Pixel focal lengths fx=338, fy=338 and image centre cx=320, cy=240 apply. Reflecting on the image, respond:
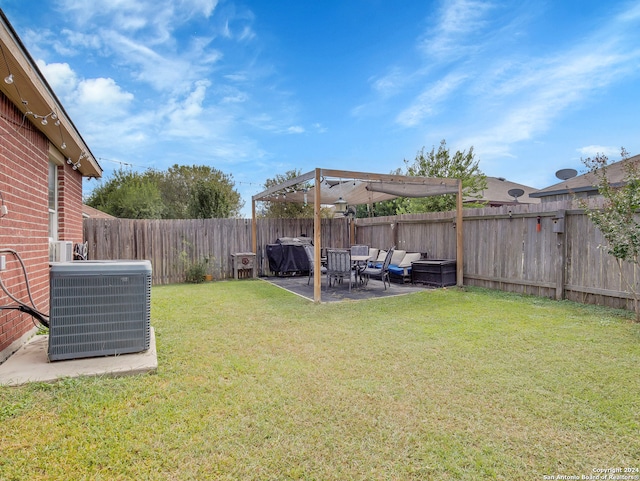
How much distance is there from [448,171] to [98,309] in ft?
47.6

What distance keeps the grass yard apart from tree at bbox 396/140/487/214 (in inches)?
417

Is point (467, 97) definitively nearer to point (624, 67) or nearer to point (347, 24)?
point (624, 67)

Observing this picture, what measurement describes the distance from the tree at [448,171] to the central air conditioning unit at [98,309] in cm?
1310

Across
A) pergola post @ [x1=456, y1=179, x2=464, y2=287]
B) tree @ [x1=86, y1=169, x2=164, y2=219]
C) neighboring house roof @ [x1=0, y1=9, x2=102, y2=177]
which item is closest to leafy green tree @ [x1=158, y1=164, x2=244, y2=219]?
tree @ [x1=86, y1=169, x2=164, y2=219]

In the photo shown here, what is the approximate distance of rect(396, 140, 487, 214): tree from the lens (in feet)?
46.8

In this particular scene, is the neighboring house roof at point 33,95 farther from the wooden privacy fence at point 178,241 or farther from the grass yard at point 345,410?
the wooden privacy fence at point 178,241

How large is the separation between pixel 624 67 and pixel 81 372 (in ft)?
34.6

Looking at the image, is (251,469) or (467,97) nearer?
(251,469)

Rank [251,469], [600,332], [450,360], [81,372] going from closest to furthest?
[251,469]
[81,372]
[450,360]
[600,332]

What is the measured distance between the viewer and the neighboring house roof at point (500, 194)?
16.5 m

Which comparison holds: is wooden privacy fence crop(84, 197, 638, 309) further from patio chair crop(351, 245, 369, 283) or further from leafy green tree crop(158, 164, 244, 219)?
leafy green tree crop(158, 164, 244, 219)

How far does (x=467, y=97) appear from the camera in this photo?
9.43 meters

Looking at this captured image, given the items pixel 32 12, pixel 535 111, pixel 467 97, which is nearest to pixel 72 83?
pixel 32 12

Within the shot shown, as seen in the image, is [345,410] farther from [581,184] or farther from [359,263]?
[581,184]
